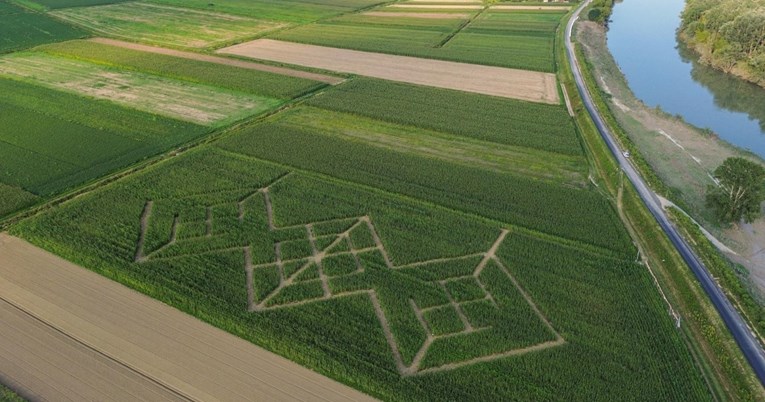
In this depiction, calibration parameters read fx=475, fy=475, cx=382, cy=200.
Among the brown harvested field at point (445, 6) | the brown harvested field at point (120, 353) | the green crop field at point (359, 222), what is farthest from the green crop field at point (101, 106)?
the brown harvested field at point (445, 6)

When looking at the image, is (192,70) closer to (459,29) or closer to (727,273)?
(459,29)

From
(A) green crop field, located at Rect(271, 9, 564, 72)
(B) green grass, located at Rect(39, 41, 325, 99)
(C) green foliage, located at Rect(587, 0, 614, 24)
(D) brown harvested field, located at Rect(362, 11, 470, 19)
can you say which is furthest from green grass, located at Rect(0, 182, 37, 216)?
(C) green foliage, located at Rect(587, 0, 614, 24)

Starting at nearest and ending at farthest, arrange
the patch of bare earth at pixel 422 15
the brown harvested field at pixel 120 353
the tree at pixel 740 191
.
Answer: the brown harvested field at pixel 120 353 < the tree at pixel 740 191 < the patch of bare earth at pixel 422 15

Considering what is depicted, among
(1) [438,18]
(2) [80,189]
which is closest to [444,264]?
(2) [80,189]

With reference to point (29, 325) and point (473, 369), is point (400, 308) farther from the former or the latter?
point (29, 325)

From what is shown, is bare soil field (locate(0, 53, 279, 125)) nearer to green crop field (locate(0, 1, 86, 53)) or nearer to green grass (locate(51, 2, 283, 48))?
green crop field (locate(0, 1, 86, 53))

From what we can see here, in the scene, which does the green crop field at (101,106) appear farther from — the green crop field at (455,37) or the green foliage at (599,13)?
the green foliage at (599,13)

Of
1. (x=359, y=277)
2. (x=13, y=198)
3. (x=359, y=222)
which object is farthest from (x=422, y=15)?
(x=359, y=277)
